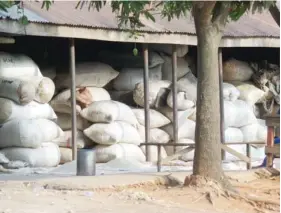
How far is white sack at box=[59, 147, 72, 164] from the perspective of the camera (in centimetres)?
1352

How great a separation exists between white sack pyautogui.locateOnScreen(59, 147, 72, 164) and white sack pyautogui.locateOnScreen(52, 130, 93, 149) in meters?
0.09

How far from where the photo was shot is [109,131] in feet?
43.9

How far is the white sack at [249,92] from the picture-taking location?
54.1 ft

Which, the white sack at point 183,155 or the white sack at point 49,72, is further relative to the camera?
the white sack at point 183,155

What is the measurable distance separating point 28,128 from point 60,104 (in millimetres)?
1676

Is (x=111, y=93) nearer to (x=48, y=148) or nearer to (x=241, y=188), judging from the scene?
(x=48, y=148)

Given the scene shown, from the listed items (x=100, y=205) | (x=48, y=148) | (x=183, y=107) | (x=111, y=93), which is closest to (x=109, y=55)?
(x=111, y=93)

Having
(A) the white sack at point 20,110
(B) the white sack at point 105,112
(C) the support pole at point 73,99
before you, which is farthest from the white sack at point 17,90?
(B) the white sack at point 105,112

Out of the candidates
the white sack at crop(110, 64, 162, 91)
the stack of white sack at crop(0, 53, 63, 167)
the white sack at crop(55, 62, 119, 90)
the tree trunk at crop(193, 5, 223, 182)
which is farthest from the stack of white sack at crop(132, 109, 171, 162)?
the tree trunk at crop(193, 5, 223, 182)

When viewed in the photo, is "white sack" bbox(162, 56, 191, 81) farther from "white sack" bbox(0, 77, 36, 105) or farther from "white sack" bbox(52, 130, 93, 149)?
"white sack" bbox(0, 77, 36, 105)

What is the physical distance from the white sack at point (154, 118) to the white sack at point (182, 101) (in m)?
0.29

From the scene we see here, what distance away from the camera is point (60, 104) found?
45.2ft

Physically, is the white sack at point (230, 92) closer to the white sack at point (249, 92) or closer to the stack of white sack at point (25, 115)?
the white sack at point (249, 92)

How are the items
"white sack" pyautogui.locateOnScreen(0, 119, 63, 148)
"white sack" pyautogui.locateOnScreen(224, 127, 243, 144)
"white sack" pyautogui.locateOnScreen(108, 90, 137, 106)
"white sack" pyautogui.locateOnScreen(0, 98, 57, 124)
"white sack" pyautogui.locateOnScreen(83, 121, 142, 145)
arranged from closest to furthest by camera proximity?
"white sack" pyautogui.locateOnScreen(0, 119, 63, 148)
"white sack" pyautogui.locateOnScreen(0, 98, 57, 124)
"white sack" pyautogui.locateOnScreen(83, 121, 142, 145)
"white sack" pyautogui.locateOnScreen(108, 90, 137, 106)
"white sack" pyautogui.locateOnScreen(224, 127, 243, 144)
